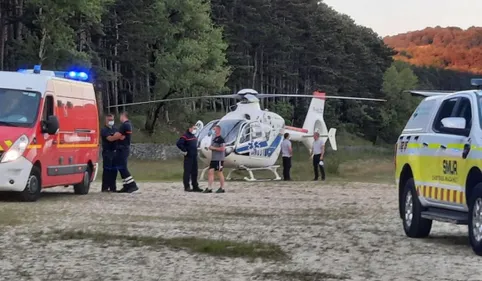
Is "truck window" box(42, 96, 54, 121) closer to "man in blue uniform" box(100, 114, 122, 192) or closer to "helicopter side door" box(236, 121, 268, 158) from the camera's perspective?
"man in blue uniform" box(100, 114, 122, 192)

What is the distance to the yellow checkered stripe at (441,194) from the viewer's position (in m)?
11.6

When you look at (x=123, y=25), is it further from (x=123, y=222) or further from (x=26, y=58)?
(x=123, y=222)

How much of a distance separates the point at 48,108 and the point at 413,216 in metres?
8.51

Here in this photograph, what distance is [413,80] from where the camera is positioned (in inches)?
5591

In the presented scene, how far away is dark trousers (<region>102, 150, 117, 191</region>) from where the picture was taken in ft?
73.0

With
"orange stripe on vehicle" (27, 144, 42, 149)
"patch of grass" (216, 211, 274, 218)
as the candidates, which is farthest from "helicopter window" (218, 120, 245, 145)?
"patch of grass" (216, 211, 274, 218)

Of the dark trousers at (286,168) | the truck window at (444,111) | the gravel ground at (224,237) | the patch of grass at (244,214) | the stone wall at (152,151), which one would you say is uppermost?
the truck window at (444,111)

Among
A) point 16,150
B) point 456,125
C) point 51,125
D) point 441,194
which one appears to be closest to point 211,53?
point 51,125

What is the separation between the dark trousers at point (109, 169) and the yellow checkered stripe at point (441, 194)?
35.5 ft

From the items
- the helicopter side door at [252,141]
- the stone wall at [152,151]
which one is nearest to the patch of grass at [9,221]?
the helicopter side door at [252,141]

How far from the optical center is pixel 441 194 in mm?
12109

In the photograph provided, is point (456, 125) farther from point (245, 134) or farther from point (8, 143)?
point (245, 134)

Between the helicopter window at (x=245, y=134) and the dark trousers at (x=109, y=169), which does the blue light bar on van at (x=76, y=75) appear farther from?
the helicopter window at (x=245, y=134)

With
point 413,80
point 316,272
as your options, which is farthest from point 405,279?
point 413,80
